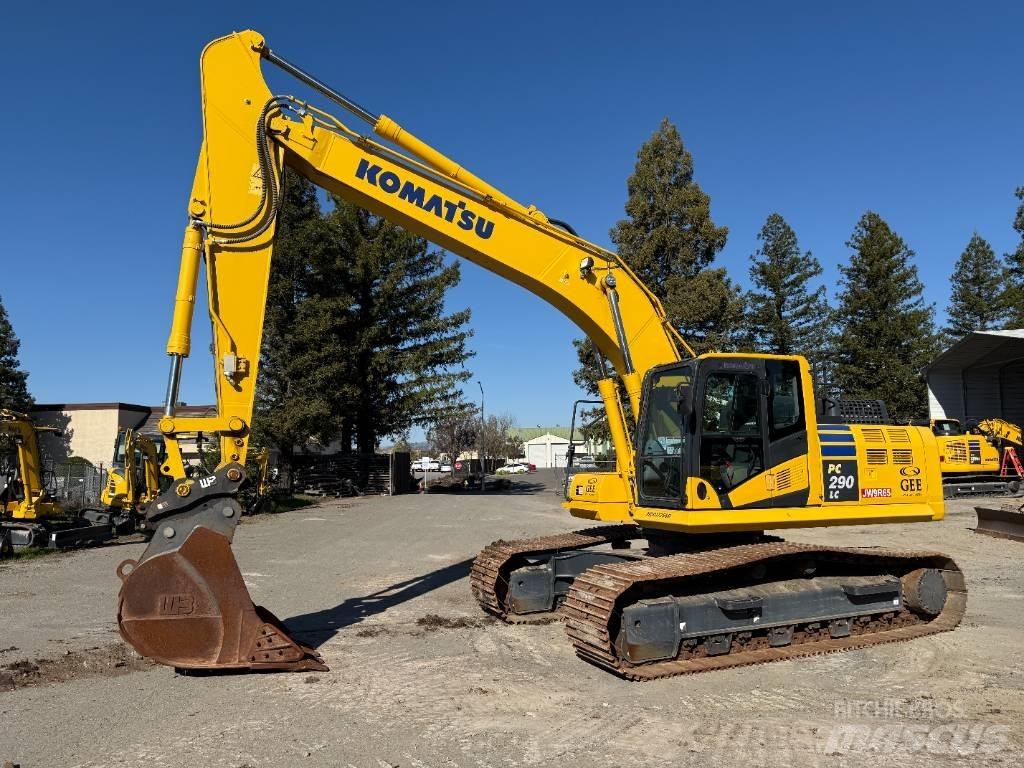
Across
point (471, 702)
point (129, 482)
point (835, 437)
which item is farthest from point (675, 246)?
point (471, 702)

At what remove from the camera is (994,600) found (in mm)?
10078

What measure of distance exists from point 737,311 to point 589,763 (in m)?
29.3

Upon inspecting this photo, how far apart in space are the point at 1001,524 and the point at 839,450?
10796mm

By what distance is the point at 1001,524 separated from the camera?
1625cm

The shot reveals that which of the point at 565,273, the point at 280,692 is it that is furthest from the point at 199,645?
the point at 565,273

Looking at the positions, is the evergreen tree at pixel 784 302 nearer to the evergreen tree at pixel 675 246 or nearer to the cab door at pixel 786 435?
the evergreen tree at pixel 675 246

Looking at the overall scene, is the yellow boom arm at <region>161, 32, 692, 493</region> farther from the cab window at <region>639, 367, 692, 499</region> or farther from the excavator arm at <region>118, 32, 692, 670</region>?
the cab window at <region>639, 367, 692, 499</region>

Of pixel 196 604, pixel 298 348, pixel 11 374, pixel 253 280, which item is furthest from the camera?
pixel 11 374

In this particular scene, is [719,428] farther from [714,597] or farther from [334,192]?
[334,192]

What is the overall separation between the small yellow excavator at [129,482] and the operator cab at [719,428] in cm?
1545

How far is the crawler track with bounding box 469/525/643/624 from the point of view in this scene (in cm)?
907

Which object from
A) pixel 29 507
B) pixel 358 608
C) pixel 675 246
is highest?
pixel 675 246

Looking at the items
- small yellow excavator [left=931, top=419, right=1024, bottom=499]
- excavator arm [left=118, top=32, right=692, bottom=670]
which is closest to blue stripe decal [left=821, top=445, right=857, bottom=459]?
excavator arm [left=118, top=32, right=692, bottom=670]

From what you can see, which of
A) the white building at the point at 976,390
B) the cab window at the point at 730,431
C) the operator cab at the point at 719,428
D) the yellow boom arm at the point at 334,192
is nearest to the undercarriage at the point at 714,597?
the operator cab at the point at 719,428
